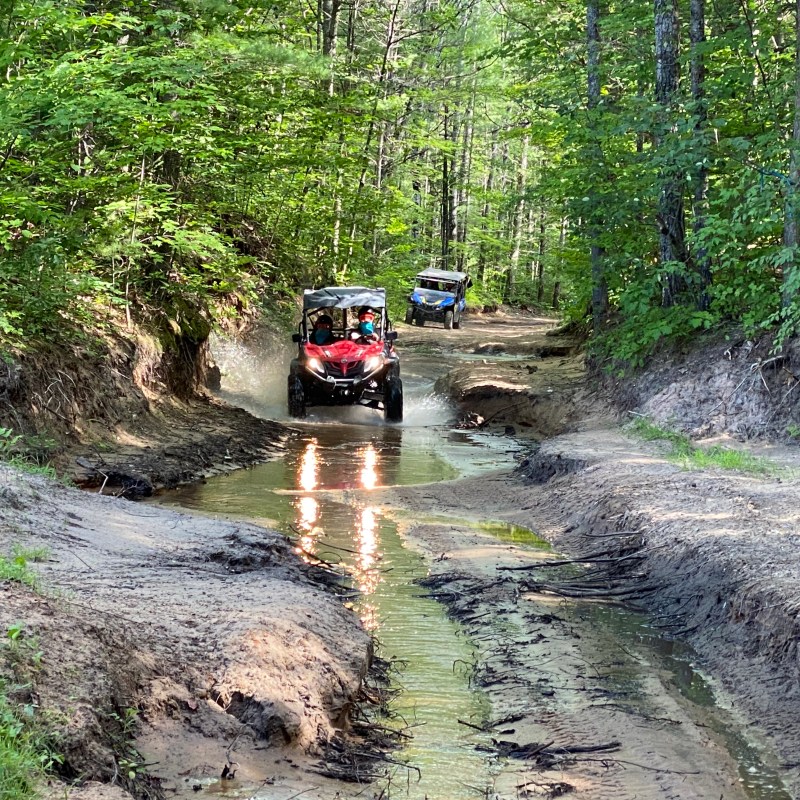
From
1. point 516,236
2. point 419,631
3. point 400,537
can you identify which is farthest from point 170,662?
point 516,236

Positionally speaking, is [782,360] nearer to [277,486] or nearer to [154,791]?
[277,486]

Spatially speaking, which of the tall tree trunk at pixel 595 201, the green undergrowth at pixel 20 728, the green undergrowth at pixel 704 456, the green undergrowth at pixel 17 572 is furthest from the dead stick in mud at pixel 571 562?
the tall tree trunk at pixel 595 201

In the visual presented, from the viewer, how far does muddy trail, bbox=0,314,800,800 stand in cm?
454

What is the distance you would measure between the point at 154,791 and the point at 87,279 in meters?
8.87

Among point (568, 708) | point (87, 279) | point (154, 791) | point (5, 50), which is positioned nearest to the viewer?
point (154, 791)

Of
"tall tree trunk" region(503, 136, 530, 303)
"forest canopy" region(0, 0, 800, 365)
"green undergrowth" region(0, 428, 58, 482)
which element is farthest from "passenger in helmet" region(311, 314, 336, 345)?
"tall tree trunk" region(503, 136, 530, 303)

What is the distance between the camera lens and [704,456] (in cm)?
1151

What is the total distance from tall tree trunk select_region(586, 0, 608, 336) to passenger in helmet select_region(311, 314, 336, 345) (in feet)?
16.2

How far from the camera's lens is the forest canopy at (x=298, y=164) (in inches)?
439

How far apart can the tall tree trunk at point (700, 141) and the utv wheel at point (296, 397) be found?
23.2ft

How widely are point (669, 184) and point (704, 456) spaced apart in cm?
546

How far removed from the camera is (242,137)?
15875 mm

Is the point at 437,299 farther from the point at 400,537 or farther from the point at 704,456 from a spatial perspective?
the point at 400,537

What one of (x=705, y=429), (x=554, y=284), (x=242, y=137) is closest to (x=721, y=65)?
(x=705, y=429)
